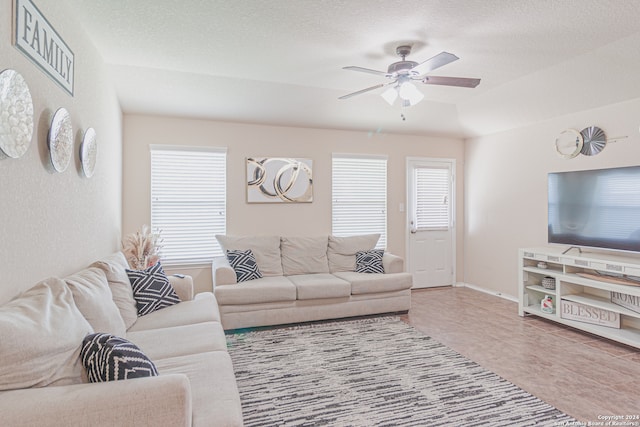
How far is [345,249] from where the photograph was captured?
4.80m

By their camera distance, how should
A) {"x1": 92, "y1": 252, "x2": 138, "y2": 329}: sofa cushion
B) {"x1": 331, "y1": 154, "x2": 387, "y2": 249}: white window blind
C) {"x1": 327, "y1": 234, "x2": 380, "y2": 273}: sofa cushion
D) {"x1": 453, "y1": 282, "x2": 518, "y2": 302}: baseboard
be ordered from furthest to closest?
1. {"x1": 331, "y1": 154, "x2": 387, "y2": 249}: white window blind
2. {"x1": 453, "y1": 282, "x2": 518, "y2": 302}: baseboard
3. {"x1": 327, "y1": 234, "x2": 380, "y2": 273}: sofa cushion
4. {"x1": 92, "y1": 252, "x2": 138, "y2": 329}: sofa cushion

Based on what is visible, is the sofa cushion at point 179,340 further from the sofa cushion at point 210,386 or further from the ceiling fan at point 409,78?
the ceiling fan at point 409,78

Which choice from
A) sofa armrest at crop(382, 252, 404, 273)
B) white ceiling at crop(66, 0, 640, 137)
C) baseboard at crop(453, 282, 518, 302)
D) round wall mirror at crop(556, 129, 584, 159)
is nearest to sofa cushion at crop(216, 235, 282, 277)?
sofa armrest at crop(382, 252, 404, 273)

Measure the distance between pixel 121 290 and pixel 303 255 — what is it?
2401mm

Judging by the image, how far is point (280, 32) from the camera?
2758mm

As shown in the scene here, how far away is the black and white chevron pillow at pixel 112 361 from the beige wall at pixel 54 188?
1.56 feet

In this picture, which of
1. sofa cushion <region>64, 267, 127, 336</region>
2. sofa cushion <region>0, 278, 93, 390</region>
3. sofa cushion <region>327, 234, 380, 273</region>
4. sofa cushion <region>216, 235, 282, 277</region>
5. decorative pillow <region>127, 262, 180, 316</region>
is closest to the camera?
sofa cushion <region>0, 278, 93, 390</region>

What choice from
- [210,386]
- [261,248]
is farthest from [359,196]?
[210,386]

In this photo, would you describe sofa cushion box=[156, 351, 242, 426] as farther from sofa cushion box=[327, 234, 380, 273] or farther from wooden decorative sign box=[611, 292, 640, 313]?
wooden decorative sign box=[611, 292, 640, 313]

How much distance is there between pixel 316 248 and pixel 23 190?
11.0 feet

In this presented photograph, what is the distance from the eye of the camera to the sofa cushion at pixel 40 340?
1251mm

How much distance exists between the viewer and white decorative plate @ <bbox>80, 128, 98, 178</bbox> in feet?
8.32

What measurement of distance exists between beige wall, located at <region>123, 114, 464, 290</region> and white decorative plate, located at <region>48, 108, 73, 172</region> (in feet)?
7.28

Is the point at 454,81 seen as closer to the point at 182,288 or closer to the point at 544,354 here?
the point at 544,354
